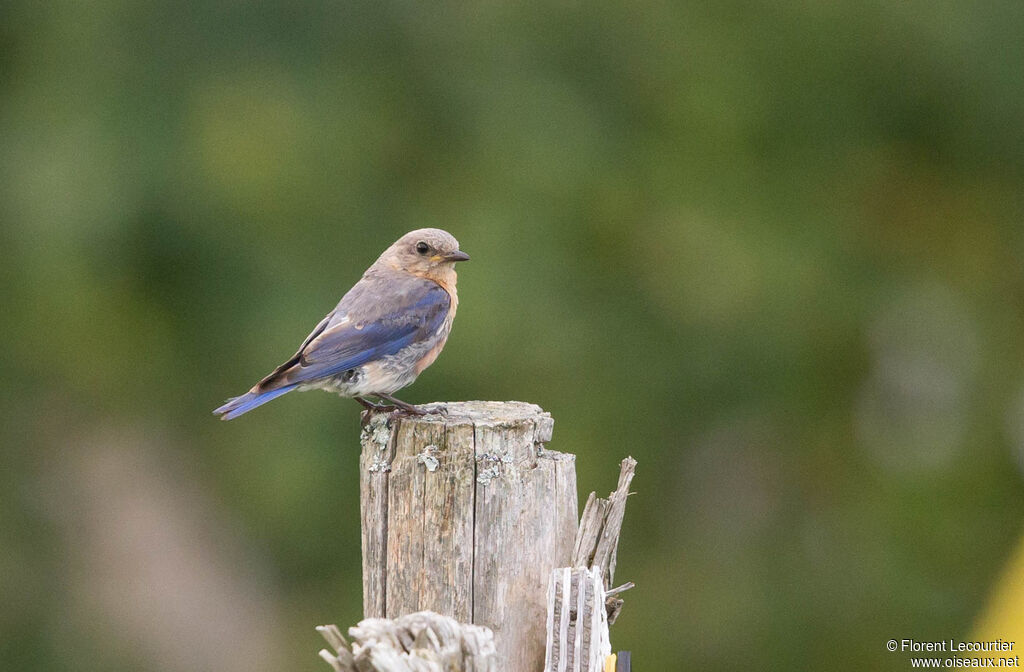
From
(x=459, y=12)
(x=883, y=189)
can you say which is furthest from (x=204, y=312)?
(x=883, y=189)

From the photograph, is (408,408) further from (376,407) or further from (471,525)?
(471,525)

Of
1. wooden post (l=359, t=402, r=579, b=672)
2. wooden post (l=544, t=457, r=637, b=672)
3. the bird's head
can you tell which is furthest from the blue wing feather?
wooden post (l=544, t=457, r=637, b=672)

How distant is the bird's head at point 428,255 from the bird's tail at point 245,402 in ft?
3.62

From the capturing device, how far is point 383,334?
5.53m

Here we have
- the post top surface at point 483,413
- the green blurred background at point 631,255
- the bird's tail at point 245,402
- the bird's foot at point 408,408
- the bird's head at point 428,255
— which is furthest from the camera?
the green blurred background at point 631,255

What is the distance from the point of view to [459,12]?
33.2 feet

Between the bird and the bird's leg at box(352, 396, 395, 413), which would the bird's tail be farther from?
the bird's leg at box(352, 396, 395, 413)

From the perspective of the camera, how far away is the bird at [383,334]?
527 centimetres

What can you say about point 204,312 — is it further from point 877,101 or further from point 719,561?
point 877,101

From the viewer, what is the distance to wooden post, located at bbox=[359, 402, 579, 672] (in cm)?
396

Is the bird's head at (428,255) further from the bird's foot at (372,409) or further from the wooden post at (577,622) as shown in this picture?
the wooden post at (577,622)

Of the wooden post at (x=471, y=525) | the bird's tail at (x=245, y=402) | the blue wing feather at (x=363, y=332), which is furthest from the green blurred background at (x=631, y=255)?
the wooden post at (x=471, y=525)

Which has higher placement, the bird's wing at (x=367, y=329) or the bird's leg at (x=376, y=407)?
the bird's wing at (x=367, y=329)

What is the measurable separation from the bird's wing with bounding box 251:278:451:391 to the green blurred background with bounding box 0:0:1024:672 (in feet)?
11.4
